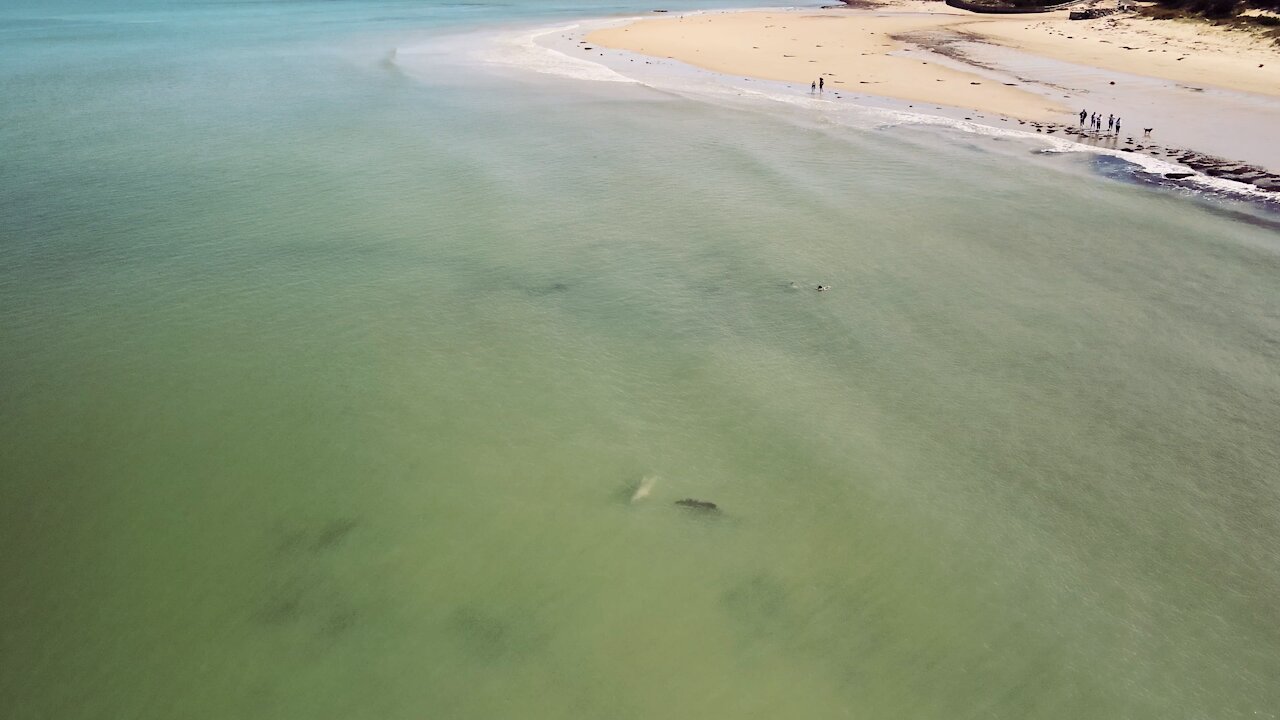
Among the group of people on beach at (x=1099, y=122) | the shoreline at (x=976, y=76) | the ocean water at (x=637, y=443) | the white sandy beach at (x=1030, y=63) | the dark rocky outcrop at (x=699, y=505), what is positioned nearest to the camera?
the ocean water at (x=637, y=443)

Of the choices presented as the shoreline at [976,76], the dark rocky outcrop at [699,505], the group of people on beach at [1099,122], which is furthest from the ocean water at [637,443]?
the group of people on beach at [1099,122]

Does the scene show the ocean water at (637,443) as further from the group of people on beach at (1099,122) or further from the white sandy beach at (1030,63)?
the white sandy beach at (1030,63)

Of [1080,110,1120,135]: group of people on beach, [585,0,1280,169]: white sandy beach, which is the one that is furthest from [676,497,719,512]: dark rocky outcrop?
[1080,110,1120,135]: group of people on beach

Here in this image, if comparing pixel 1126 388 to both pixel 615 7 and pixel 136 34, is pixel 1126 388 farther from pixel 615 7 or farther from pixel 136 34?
pixel 615 7

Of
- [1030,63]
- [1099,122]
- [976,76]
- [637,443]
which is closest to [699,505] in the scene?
[637,443]

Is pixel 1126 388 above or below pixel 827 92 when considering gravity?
below

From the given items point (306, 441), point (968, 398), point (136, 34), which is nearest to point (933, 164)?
point (968, 398)

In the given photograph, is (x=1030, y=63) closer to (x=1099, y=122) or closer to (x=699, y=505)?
(x=1099, y=122)
